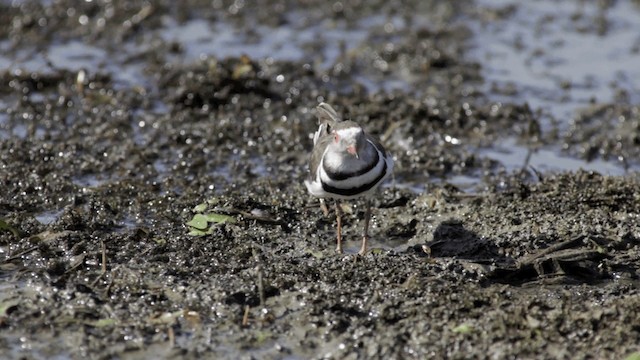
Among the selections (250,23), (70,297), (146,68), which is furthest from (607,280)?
(250,23)

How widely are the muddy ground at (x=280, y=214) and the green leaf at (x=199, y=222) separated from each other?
0.07m

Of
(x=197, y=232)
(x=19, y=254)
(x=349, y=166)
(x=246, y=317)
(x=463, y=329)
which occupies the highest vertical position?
(x=349, y=166)

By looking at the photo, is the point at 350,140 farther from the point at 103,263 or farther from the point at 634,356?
the point at 634,356

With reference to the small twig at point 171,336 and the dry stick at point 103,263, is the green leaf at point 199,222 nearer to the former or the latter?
the dry stick at point 103,263

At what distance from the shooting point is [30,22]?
1268 centimetres

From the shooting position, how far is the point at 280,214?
814 centimetres

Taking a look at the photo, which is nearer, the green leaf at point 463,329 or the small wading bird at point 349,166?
the green leaf at point 463,329

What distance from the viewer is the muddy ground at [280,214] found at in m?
6.19

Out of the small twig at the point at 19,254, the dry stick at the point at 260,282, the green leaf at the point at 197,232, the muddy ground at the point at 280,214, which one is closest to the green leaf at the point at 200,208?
the muddy ground at the point at 280,214

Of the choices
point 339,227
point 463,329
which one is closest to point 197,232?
point 339,227

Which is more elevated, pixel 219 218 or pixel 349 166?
pixel 349 166

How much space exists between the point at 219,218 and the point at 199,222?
0.18 metres

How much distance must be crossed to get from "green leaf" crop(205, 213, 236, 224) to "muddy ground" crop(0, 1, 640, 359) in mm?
20

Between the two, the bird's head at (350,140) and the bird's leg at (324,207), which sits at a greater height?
the bird's head at (350,140)
